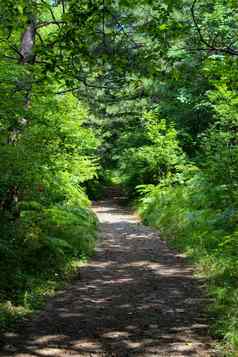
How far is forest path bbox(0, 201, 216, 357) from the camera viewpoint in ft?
19.8

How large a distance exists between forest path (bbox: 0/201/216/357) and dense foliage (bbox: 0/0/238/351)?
0.47 m

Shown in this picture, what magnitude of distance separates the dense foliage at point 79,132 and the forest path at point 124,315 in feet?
1.53

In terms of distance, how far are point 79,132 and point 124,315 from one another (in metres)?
7.74

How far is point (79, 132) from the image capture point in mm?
14188

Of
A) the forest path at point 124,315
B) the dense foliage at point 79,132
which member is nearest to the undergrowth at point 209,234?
the dense foliage at point 79,132

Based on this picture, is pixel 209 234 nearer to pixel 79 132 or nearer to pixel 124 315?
pixel 124 315

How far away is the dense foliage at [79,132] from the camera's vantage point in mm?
4941

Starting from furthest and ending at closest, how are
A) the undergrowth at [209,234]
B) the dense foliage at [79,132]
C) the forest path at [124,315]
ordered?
the undergrowth at [209,234] → the forest path at [124,315] → the dense foliage at [79,132]

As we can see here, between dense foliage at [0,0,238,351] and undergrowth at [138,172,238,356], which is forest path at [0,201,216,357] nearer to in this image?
undergrowth at [138,172,238,356]

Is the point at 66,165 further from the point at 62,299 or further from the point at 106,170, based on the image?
the point at 106,170

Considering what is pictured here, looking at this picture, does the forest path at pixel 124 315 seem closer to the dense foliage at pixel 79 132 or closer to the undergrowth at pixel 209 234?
the undergrowth at pixel 209 234

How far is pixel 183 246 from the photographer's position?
41.7 feet

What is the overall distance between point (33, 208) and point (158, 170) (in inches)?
444

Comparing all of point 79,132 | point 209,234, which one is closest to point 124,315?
point 209,234
